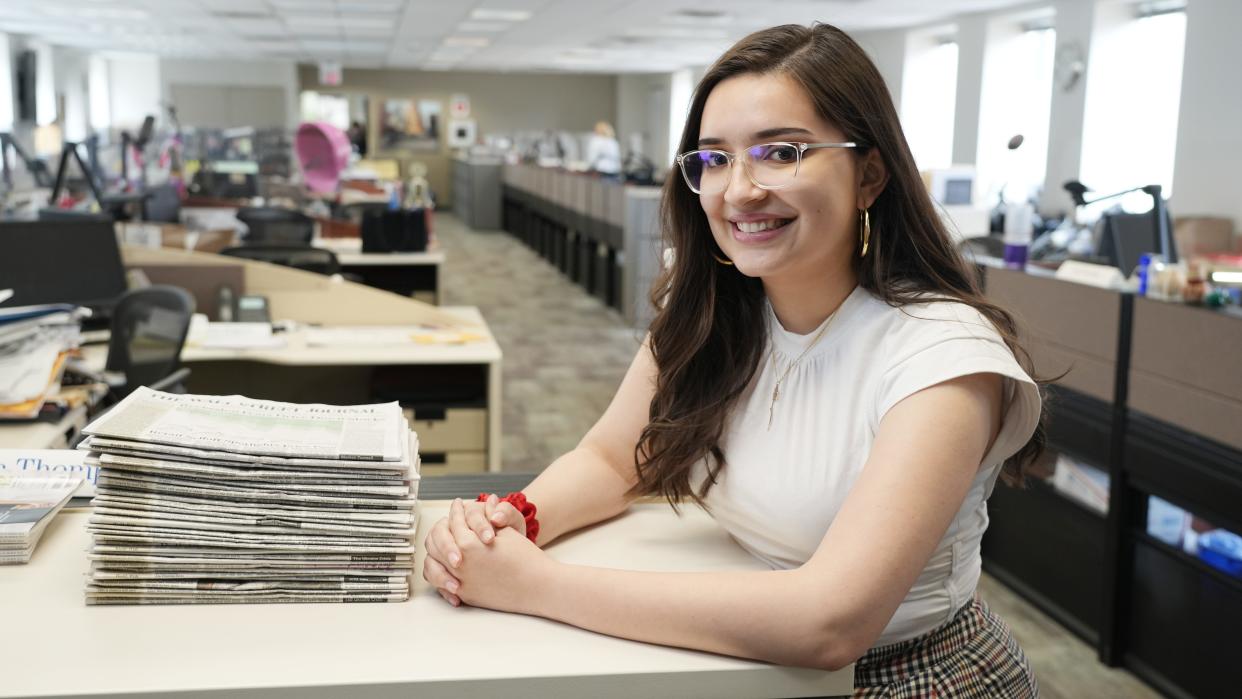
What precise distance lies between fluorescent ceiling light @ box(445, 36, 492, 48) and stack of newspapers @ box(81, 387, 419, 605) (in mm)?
→ 13424

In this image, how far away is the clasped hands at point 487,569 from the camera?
1120 millimetres

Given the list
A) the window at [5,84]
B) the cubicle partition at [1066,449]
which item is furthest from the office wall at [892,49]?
the window at [5,84]

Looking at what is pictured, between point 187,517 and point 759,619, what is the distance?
0.56 metres

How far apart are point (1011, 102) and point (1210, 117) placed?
294 cm

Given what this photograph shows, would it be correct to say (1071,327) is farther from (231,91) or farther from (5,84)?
Result: (231,91)

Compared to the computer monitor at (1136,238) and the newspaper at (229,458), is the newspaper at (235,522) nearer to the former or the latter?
the newspaper at (229,458)

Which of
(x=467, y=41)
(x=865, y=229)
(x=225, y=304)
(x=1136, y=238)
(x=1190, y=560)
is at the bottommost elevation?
(x=1190, y=560)

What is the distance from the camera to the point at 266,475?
3.59ft

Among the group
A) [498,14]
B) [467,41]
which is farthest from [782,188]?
[467,41]

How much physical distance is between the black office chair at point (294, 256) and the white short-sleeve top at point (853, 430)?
382 cm

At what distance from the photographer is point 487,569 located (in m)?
1.13

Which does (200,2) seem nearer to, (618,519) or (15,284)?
(15,284)

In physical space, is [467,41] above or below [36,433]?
above

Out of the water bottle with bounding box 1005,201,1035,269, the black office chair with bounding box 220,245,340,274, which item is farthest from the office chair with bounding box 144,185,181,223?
the water bottle with bounding box 1005,201,1035,269
